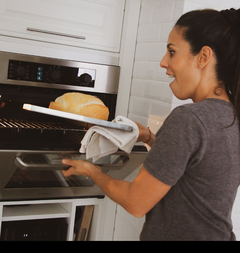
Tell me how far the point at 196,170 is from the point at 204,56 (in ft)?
0.95

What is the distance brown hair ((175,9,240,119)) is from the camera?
0.87 m

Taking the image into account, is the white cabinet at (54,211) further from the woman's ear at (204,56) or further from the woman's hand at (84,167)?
the woman's ear at (204,56)

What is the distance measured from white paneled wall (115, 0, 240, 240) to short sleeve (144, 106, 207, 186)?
0.55 m

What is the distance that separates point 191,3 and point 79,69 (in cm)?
54

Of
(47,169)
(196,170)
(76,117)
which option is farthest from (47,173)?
(196,170)

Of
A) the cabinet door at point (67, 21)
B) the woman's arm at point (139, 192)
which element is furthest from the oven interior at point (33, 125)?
the woman's arm at point (139, 192)

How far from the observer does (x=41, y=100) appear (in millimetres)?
1448

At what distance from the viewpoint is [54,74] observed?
1475 mm

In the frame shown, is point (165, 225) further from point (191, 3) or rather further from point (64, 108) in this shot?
point (191, 3)

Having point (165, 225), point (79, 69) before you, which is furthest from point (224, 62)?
point (79, 69)

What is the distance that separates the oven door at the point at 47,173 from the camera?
1.19 m

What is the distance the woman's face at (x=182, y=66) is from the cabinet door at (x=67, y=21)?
26.1 inches

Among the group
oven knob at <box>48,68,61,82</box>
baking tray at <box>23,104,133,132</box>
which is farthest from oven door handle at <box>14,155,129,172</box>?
oven knob at <box>48,68,61,82</box>

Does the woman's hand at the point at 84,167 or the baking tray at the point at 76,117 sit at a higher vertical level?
the baking tray at the point at 76,117
